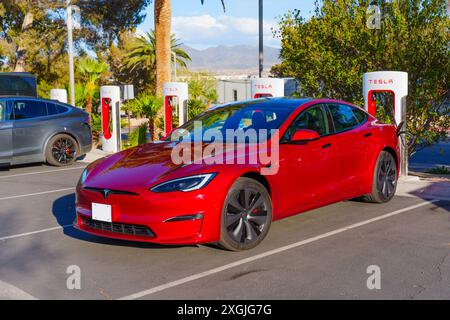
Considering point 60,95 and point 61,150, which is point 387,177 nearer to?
point 61,150

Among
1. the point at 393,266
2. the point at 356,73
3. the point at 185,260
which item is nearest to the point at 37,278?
the point at 185,260

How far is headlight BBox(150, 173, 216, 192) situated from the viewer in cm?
548

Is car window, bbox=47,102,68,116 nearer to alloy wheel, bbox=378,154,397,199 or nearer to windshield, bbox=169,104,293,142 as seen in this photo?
windshield, bbox=169,104,293,142

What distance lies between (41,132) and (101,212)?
7307 mm

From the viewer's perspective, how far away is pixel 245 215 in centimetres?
579

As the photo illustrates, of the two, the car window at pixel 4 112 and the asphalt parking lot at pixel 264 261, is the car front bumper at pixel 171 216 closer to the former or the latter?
the asphalt parking lot at pixel 264 261

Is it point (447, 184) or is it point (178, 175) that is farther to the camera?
point (447, 184)

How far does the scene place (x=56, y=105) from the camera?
12930mm

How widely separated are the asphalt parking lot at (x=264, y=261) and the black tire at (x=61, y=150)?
4.93 meters

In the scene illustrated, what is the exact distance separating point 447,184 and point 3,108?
833cm

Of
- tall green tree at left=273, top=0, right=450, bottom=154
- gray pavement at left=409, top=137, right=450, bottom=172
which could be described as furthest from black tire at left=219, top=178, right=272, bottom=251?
gray pavement at left=409, top=137, right=450, bottom=172

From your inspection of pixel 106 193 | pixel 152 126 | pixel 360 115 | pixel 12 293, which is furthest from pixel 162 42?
pixel 12 293

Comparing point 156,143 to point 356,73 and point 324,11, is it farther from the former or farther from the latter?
point 324,11

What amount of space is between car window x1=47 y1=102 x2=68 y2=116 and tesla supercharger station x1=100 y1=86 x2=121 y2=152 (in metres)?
2.43
